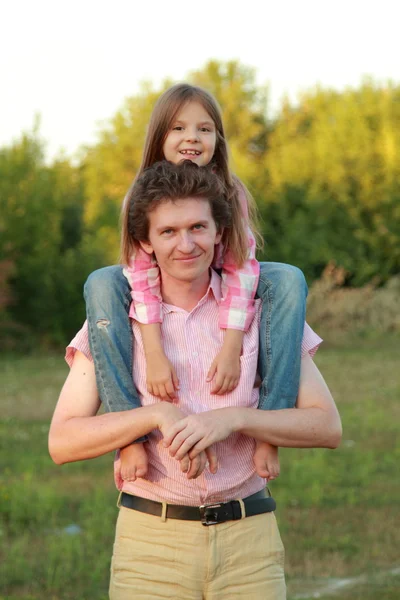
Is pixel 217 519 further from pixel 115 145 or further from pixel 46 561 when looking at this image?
pixel 115 145

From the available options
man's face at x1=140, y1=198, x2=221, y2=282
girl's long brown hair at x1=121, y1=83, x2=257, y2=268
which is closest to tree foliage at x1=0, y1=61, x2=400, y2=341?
girl's long brown hair at x1=121, y1=83, x2=257, y2=268

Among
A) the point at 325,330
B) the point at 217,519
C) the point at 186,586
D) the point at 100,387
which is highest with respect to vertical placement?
the point at 100,387

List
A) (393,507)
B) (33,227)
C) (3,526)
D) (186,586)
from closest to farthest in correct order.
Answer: (186,586) → (3,526) → (393,507) → (33,227)

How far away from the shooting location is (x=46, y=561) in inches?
272

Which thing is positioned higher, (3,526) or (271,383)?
(271,383)

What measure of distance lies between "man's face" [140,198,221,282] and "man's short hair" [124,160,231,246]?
2 cm

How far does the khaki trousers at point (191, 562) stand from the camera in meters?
3.10

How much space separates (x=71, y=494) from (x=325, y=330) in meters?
19.3

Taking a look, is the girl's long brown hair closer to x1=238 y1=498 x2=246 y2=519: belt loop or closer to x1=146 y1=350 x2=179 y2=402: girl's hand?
x1=146 y1=350 x2=179 y2=402: girl's hand

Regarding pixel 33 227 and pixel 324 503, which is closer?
pixel 324 503

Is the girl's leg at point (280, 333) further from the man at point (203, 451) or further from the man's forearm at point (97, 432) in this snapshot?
the man's forearm at point (97, 432)

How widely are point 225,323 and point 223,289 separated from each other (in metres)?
0.15

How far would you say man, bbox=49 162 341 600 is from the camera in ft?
10.1

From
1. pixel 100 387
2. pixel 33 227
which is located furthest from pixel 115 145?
pixel 100 387
